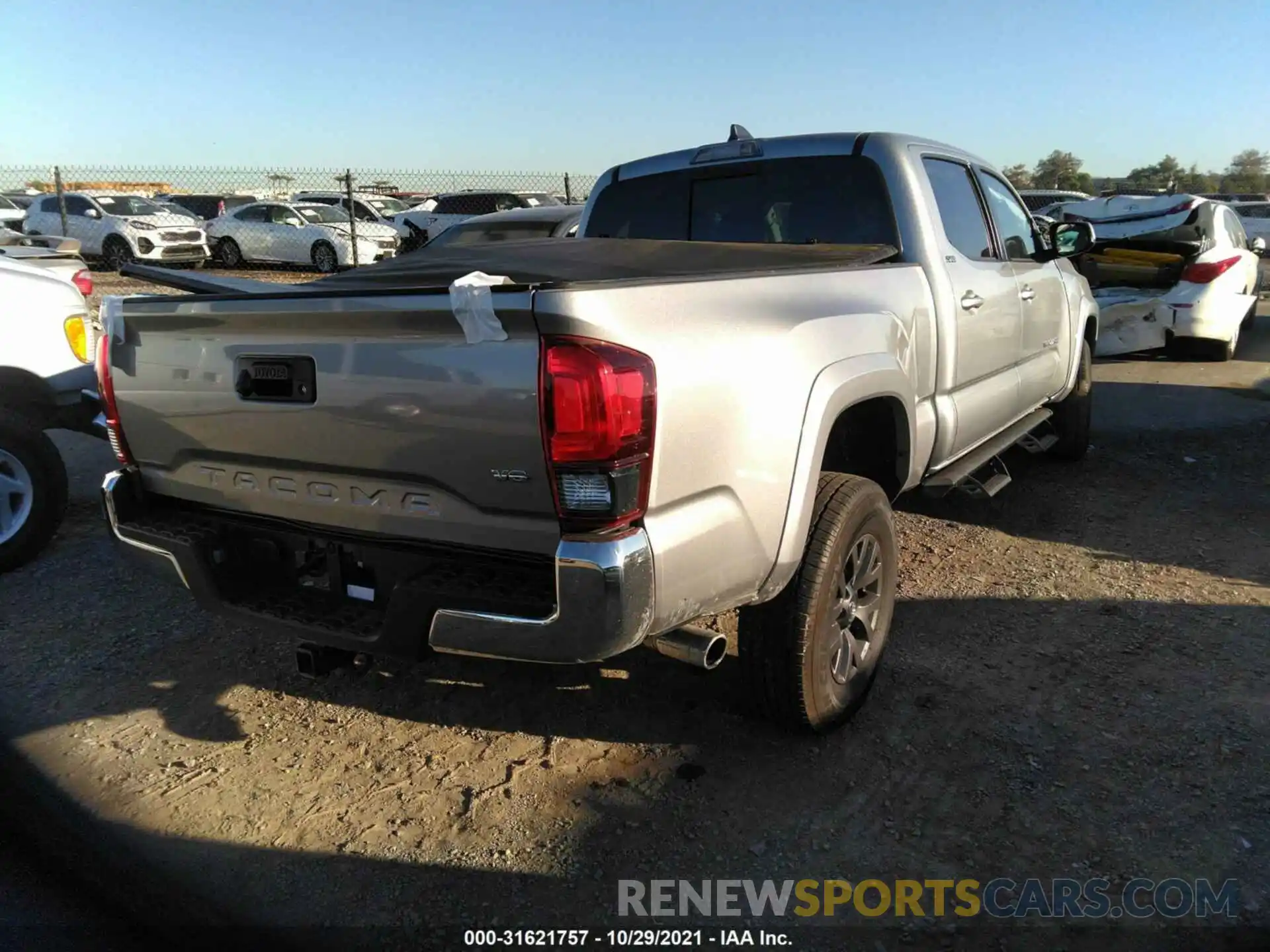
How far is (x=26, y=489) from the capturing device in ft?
15.3

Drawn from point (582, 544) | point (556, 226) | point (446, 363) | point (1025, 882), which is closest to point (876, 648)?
point (1025, 882)

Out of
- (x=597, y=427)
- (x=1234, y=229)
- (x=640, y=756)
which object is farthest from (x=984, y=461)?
(x=1234, y=229)

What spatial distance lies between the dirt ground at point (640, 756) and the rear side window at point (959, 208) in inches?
61.2

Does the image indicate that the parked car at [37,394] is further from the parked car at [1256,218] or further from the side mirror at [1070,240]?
the parked car at [1256,218]

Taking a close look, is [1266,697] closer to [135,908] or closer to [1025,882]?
[1025,882]

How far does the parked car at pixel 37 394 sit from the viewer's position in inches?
181

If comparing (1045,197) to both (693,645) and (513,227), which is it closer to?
(513,227)

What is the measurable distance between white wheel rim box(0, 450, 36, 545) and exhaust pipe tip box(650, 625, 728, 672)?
362 cm

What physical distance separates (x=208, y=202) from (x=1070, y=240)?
2844 centimetres

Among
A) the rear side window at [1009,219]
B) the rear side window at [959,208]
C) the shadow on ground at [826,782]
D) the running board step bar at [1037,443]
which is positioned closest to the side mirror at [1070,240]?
the rear side window at [1009,219]

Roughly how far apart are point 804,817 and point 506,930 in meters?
0.92

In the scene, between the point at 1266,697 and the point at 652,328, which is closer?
the point at 652,328

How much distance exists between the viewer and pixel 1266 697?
11.1 ft

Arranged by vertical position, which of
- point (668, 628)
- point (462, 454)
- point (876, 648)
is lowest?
point (876, 648)
